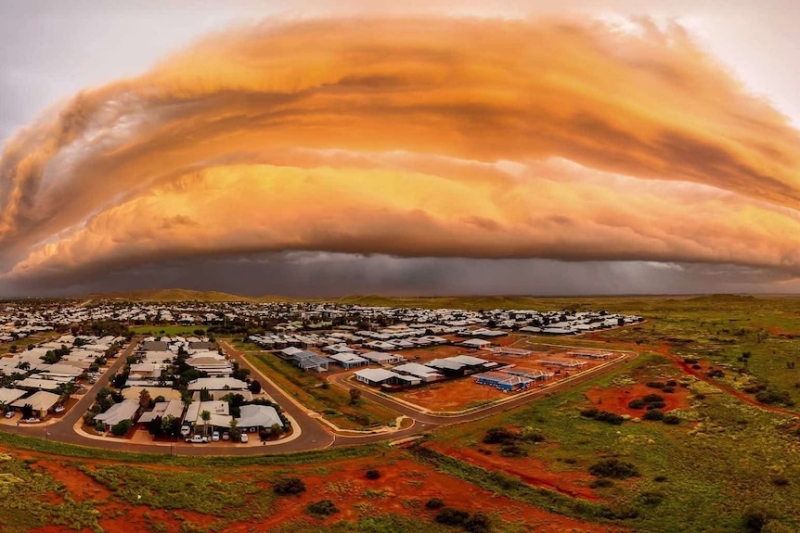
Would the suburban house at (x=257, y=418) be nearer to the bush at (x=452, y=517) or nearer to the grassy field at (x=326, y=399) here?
the grassy field at (x=326, y=399)

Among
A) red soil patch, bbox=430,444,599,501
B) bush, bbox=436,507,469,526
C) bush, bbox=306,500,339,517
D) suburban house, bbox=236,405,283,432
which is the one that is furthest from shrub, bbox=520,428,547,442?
suburban house, bbox=236,405,283,432

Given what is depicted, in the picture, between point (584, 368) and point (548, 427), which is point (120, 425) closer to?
point (548, 427)

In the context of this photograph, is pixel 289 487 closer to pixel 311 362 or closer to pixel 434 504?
pixel 434 504

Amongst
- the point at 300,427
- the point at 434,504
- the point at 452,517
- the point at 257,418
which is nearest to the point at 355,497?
the point at 434,504

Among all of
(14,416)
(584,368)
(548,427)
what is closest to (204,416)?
(14,416)

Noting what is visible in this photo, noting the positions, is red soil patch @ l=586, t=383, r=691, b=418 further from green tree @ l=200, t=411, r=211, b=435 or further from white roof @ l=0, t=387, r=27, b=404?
white roof @ l=0, t=387, r=27, b=404
